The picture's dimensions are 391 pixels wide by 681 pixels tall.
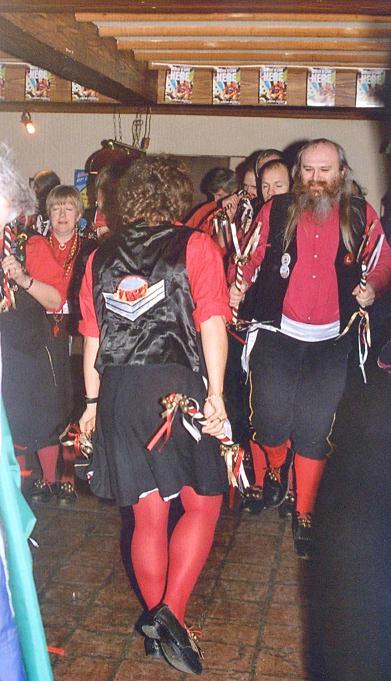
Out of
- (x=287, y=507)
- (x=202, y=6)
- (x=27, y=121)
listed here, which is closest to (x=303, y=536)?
(x=287, y=507)

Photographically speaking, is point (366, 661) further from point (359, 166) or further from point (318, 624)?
point (359, 166)

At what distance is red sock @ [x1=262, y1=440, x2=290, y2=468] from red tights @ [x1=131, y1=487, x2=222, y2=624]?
110 cm

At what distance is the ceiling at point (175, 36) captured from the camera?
12.8 ft

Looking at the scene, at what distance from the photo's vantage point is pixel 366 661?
1.80m

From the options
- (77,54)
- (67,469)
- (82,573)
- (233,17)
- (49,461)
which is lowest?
(82,573)

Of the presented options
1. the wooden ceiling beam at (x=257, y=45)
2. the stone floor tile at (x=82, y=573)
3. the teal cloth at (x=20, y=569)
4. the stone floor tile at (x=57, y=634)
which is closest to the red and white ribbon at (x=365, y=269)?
the stone floor tile at (x=82, y=573)

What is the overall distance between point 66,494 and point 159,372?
194 centimetres

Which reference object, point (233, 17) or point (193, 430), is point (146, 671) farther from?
point (233, 17)

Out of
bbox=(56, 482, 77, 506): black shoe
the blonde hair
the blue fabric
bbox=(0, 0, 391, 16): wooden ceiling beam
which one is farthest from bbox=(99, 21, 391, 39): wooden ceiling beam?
the blue fabric

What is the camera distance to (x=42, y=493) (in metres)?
4.37

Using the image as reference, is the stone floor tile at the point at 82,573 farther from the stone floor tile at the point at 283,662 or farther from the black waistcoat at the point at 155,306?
the black waistcoat at the point at 155,306

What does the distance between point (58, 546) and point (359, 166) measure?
612 centimetres

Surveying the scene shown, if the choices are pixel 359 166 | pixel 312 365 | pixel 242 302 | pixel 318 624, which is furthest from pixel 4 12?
pixel 359 166

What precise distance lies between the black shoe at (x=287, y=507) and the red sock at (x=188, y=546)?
58.0 inches
